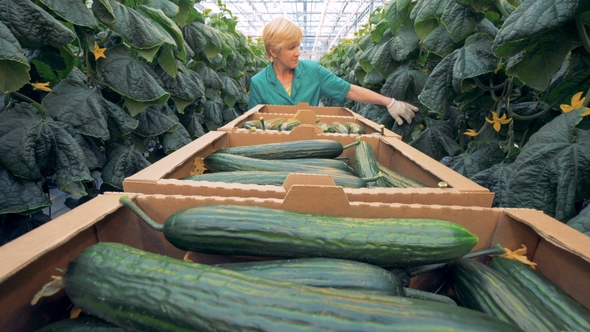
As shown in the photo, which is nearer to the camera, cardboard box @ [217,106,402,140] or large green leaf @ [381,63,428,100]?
cardboard box @ [217,106,402,140]

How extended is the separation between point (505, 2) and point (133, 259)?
2162 mm

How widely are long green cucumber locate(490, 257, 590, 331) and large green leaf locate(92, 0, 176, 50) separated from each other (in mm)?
1850

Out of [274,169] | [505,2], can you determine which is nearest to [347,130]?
[274,169]

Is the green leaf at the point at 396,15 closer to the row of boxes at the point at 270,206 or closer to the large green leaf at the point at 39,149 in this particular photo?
the row of boxes at the point at 270,206

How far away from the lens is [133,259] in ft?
2.57

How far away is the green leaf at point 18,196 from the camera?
1396 millimetres

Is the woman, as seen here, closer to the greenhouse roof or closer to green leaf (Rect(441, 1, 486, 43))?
green leaf (Rect(441, 1, 486, 43))

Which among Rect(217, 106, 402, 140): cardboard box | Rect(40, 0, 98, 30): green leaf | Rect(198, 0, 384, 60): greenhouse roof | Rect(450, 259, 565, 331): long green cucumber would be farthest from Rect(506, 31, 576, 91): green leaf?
Rect(198, 0, 384, 60): greenhouse roof

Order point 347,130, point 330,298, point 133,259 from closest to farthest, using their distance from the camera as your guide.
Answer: point 330,298 → point 133,259 → point 347,130

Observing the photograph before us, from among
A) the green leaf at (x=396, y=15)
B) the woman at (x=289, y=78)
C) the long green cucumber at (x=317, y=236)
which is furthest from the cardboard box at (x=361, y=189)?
the woman at (x=289, y=78)

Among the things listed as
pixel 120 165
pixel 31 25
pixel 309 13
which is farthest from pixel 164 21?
pixel 309 13

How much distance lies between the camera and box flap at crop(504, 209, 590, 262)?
76cm

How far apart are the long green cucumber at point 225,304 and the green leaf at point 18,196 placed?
889 mm

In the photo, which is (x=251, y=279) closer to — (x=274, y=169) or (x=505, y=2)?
(x=274, y=169)
